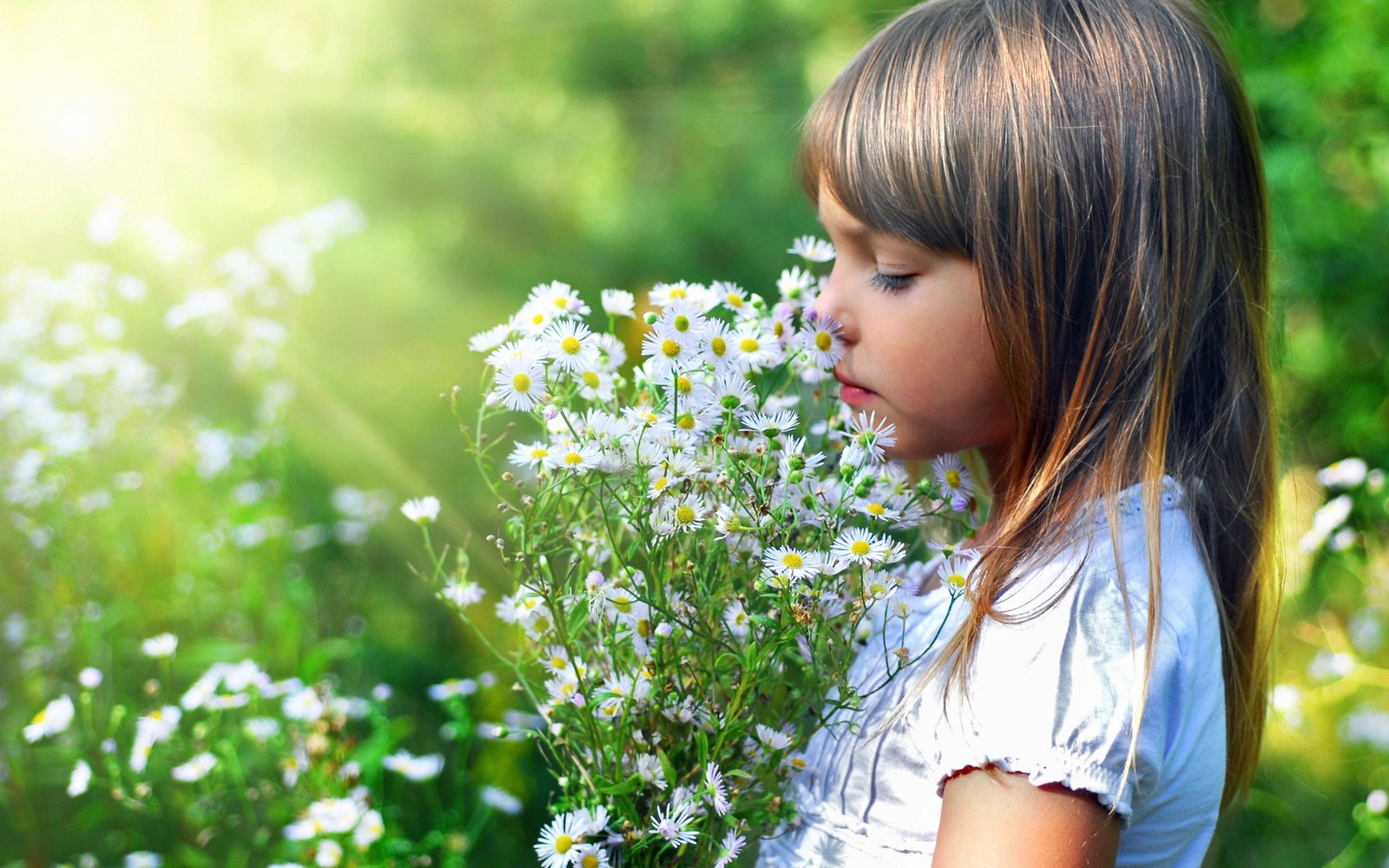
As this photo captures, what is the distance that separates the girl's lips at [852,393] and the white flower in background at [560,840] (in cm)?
35

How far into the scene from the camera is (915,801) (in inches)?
29.1

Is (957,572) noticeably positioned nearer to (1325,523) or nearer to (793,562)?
(793,562)

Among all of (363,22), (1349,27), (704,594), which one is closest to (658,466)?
(704,594)

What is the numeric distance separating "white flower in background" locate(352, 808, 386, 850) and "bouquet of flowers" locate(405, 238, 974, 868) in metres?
0.32

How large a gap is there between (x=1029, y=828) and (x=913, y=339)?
0.32 meters

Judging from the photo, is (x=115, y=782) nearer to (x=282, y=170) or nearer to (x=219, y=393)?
(x=219, y=393)

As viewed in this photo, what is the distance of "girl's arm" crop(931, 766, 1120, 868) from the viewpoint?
2.01 feet

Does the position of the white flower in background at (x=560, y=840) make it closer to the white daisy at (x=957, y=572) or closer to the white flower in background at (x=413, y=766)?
the white daisy at (x=957, y=572)

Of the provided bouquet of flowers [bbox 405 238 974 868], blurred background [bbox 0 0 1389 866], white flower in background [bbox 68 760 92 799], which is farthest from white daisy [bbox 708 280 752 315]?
blurred background [bbox 0 0 1389 866]

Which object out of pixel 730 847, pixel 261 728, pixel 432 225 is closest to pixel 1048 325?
pixel 730 847

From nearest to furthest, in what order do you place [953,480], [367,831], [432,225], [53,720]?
1. [953,480]
2. [367,831]
3. [53,720]
4. [432,225]

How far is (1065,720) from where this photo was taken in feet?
2.04

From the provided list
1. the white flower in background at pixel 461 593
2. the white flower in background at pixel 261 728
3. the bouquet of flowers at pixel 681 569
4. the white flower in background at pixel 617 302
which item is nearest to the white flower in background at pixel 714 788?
the bouquet of flowers at pixel 681 569

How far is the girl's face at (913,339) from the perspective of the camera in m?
0.74
